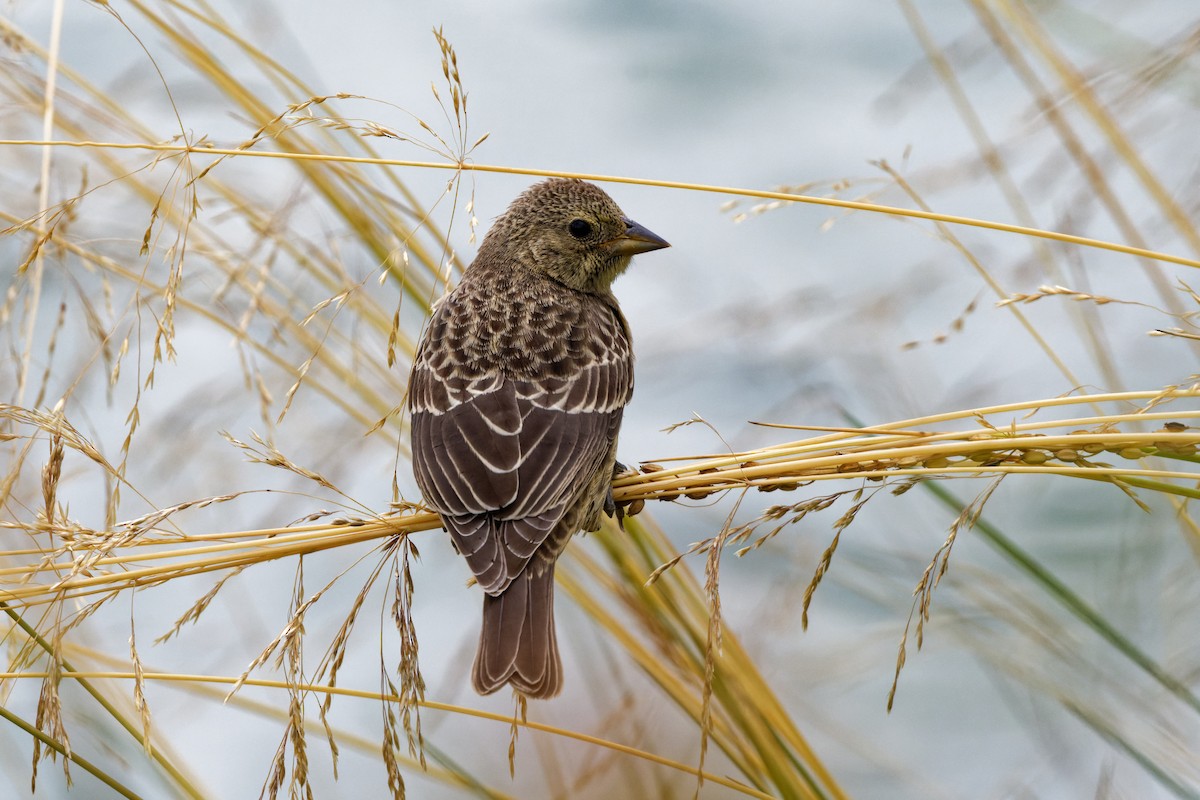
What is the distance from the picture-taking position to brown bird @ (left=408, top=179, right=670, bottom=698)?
2.80m

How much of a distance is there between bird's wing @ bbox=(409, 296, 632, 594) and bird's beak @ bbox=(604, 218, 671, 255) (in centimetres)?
37

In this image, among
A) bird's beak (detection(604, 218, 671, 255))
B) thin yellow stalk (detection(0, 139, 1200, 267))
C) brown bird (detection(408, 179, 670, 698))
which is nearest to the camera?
thin yellow stalk (detection(0, 139, 1200, 267))

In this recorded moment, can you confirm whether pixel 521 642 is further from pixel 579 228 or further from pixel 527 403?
pixel 579 228

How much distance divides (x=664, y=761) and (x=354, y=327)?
1.56m

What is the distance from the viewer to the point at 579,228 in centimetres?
395

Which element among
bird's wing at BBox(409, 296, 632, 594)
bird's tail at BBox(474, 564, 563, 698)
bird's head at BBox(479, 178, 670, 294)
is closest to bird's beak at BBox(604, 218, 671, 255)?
bird's head at BBox(479, 178, 670, 294)

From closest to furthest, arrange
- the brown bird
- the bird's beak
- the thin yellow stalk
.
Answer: the thin yellow stalk < the brown bird < the bird's beak

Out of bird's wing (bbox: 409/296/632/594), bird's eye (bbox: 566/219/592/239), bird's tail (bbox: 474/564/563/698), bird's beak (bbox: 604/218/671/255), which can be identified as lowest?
bird's tail (bbox: 474/564/563/698)

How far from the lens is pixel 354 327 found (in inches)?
131

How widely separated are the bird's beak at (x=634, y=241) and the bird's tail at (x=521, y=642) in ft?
4.50

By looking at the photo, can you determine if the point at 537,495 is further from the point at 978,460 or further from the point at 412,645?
the point at 978,460

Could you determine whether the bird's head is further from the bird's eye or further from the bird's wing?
the bird's wing

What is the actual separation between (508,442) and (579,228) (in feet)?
3.57

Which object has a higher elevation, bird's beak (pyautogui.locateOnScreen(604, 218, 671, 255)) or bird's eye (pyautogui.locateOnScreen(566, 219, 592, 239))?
bird's eye (pyautogui.locateOnScreen(566, 219, 592, 239))
